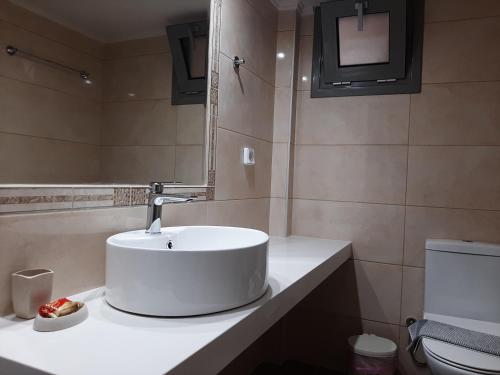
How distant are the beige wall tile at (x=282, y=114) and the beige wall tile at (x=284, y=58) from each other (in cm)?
5

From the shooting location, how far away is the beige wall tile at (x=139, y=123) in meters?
1.21

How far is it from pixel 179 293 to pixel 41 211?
41cm

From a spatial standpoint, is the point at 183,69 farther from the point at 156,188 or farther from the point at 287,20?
the point at 287,20

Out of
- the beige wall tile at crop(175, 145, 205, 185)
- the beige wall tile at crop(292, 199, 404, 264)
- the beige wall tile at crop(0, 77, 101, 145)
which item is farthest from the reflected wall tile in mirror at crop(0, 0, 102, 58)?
the beige wall tile at crop(292, 199, 404, 264)

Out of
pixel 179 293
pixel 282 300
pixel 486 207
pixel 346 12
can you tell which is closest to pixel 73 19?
pixel 179 293

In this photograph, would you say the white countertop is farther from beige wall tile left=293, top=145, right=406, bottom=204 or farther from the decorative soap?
beige wall tile left=293, top=145, right=406, bottom=204

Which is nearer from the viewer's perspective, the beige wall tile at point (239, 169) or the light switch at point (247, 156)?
the beige wall tile at point (239, 169)

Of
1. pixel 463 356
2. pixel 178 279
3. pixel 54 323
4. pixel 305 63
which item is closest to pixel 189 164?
pixel 178 279

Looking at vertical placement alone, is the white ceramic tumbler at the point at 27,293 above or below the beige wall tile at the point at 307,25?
below

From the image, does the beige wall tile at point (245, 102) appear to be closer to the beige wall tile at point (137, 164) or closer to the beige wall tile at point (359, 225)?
the beige wall tile at point (137, 164)

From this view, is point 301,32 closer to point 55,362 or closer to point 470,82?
point 470,82

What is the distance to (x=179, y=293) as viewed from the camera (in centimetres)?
91

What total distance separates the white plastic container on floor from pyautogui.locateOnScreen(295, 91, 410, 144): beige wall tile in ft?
3.66

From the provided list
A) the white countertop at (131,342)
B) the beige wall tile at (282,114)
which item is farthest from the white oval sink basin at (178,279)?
the beige wall tile at (282,114)
